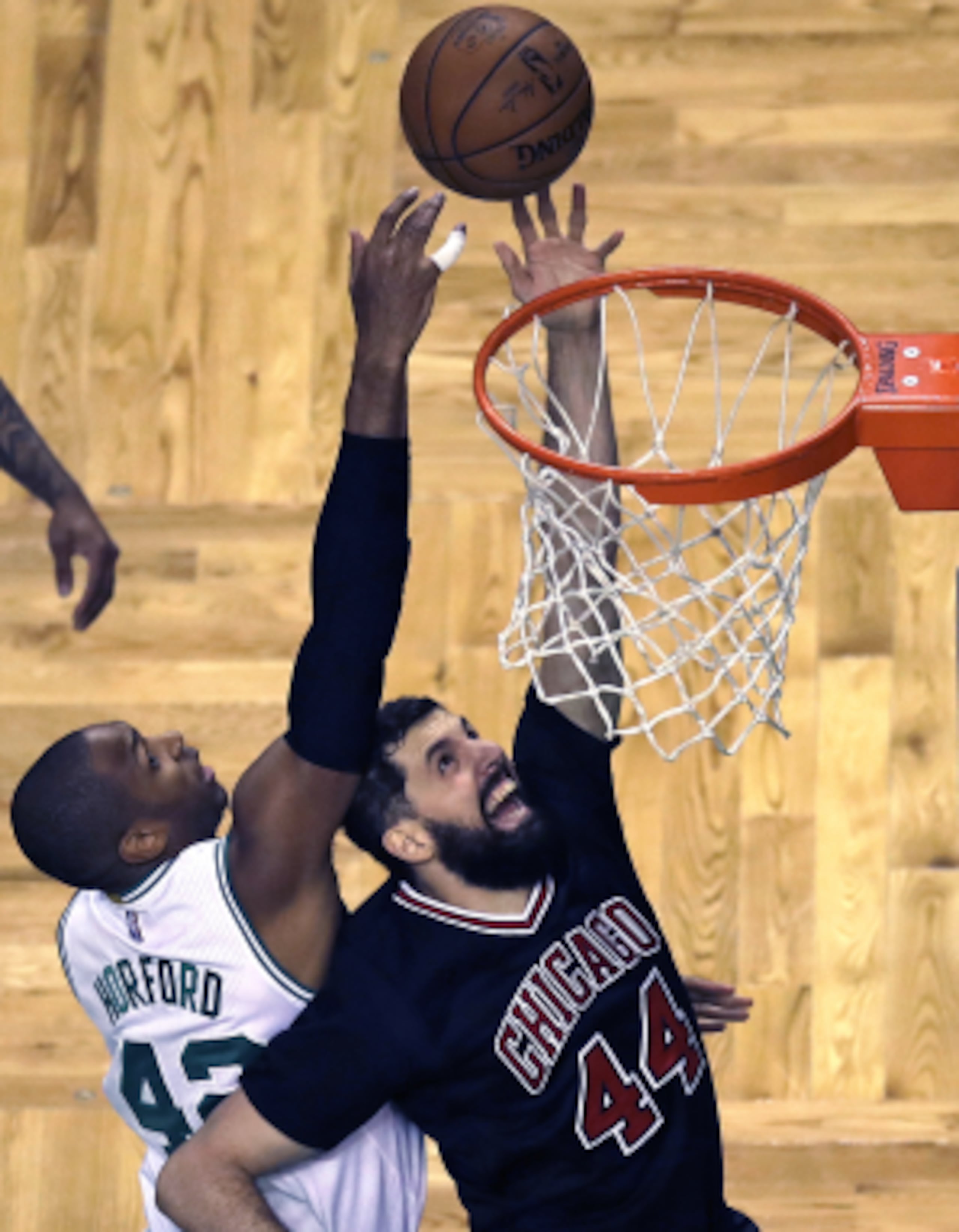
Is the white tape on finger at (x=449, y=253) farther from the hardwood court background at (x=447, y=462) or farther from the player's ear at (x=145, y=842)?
the hardwood court background at (x=447, y=462)

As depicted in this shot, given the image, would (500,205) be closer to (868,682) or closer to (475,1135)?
(868,682)

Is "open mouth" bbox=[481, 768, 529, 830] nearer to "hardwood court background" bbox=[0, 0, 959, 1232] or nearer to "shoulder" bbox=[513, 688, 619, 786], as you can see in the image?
"shoulder" bbox=[513, 688, 619, 786]

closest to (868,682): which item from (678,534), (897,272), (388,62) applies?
(897,272)

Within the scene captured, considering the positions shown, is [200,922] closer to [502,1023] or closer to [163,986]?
[163,986]

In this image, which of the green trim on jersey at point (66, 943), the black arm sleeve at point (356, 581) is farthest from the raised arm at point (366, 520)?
the green trim on jersey at point (66, 943)

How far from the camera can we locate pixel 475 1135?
2852 mm

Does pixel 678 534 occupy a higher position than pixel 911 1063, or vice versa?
pixel 678 534

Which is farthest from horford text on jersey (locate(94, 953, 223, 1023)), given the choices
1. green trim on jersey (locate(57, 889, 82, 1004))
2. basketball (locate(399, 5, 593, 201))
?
basketball (locate(399, 5, 593, 201))

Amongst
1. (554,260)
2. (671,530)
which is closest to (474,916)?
(554,260)

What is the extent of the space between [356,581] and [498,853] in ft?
1.68

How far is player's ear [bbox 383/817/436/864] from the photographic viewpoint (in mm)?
2945

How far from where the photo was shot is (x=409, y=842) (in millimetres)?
2953

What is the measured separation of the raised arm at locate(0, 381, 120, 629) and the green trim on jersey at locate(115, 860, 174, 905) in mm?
1303

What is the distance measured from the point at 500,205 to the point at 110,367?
92 cm
